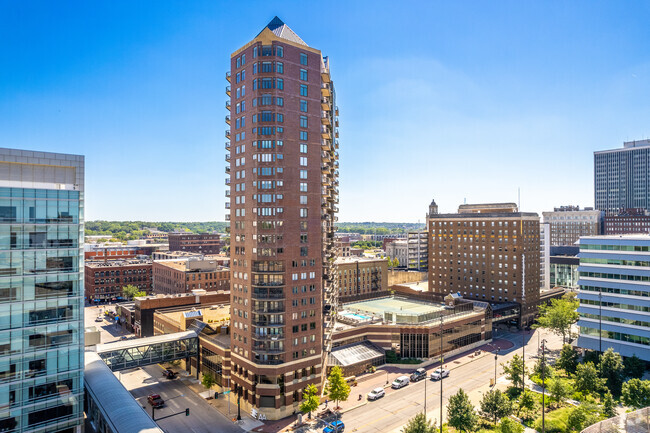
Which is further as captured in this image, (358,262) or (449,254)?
(358,262)

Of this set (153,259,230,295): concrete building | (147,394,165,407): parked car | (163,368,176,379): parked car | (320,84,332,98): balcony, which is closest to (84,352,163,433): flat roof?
(147,394,165,407): parked car

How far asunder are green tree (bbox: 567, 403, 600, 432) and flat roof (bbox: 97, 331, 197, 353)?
6565 centimetres

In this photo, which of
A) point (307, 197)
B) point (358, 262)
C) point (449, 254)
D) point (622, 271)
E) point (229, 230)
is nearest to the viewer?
point (307, 197)

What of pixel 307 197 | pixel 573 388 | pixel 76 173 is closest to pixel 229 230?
pixel 307 197

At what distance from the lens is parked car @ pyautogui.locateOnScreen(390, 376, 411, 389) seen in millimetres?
73688

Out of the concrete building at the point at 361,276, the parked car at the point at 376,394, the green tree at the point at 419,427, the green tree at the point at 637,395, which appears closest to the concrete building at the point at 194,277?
the concrete building at the point at 361,276

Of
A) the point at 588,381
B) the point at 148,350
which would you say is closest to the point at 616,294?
the point at 588,381

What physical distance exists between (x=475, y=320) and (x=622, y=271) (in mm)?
33517

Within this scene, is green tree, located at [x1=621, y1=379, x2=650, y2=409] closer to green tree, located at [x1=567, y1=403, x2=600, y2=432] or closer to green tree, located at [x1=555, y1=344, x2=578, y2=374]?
green tree, located at [x1=567, y1=403, x2=600, y2=432]

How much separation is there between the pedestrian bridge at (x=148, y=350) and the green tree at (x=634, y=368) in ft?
267

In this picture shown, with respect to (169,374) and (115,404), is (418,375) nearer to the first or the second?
(169,374)

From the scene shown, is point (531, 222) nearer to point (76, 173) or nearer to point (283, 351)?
point (283, 351)

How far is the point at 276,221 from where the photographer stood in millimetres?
65062

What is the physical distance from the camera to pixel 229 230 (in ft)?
242
